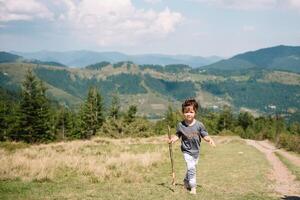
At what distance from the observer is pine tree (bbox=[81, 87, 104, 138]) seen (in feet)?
308

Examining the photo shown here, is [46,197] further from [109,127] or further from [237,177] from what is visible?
[109,127]

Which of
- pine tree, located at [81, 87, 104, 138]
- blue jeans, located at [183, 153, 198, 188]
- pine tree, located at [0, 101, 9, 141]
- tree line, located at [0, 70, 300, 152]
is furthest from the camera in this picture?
pine tree, located at [81, 87, 104, 138]

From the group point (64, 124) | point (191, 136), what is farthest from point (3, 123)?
point (191, 136)

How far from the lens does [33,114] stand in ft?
254

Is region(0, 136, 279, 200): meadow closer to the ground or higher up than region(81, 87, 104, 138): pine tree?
higher up

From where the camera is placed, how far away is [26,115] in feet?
252

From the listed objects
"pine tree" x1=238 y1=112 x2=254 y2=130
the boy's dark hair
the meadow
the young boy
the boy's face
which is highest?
the boy's dark hair

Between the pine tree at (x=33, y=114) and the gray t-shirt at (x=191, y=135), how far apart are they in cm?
6822

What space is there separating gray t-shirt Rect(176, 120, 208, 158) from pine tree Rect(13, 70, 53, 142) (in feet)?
224

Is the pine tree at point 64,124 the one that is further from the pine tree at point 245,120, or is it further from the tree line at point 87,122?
the pine tree at point 245,120

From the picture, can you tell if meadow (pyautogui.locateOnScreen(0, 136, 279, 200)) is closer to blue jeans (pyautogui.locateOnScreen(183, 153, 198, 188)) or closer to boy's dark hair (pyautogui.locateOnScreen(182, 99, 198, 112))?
blue jeans (pyautogui.locateOnScreen(183, 153, 198, 188))

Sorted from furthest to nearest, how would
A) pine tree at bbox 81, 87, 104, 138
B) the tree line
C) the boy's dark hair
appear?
pine tree at bbox 81, 87, 104, 138 → the tree line → the boy's dark hair

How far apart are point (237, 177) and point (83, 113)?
79.7 meters

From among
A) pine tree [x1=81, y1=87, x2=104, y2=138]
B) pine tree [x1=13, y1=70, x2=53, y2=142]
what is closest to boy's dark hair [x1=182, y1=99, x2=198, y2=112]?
pine tree [x1=13, y1=70, x2=53, y2=142]
